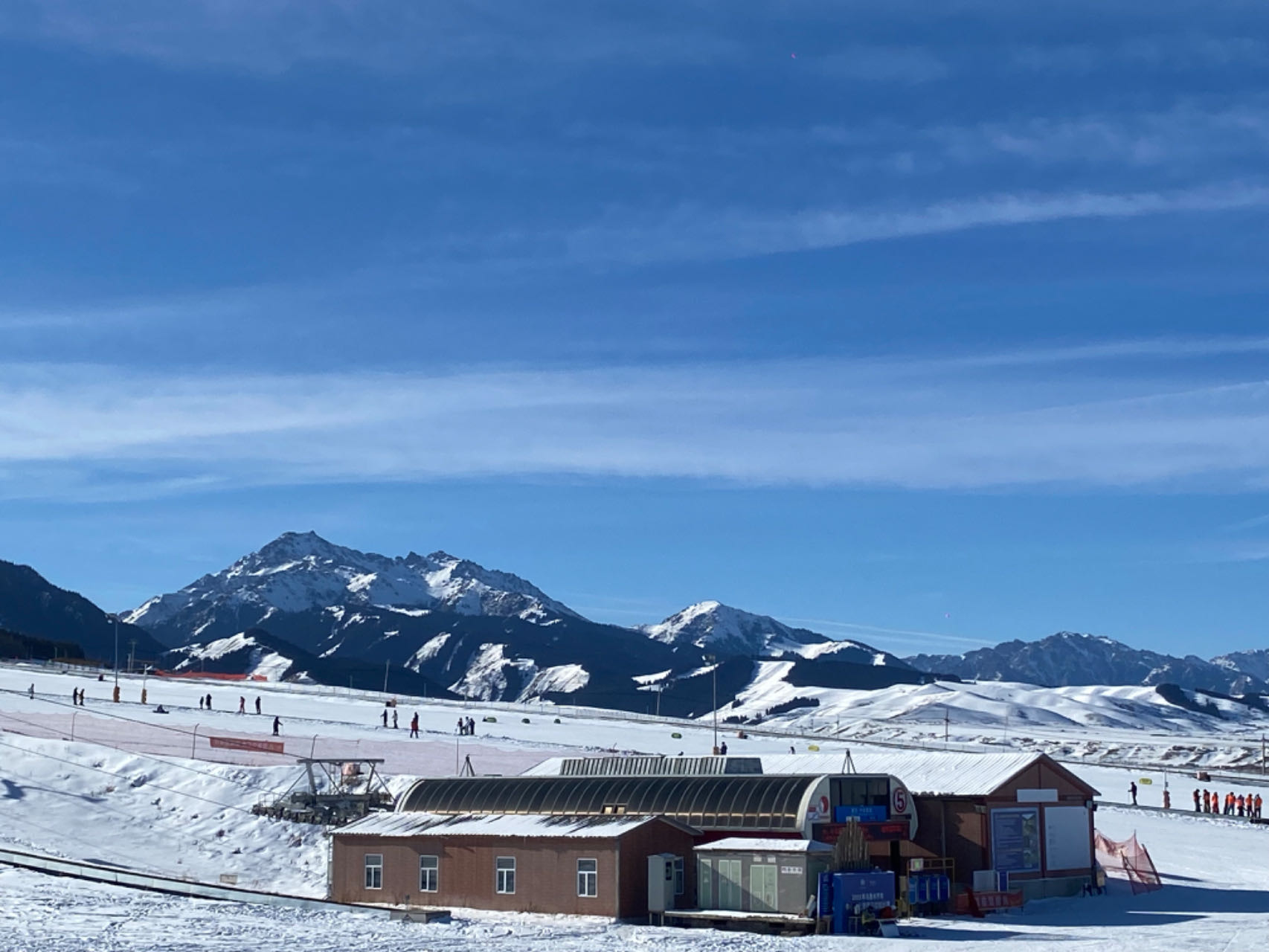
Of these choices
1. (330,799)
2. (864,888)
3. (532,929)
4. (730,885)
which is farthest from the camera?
(330,799)

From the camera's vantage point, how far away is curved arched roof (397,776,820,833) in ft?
139

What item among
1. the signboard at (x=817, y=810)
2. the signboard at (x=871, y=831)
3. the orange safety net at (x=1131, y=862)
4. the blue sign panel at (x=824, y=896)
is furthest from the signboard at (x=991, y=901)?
the blue sign panel at (x=824, y=896)

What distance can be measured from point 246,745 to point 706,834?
28.2 m

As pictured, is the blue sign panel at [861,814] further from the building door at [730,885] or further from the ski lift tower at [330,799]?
the ski lift tower at [330,799]

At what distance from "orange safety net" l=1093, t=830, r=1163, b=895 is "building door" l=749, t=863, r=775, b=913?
13683 mm

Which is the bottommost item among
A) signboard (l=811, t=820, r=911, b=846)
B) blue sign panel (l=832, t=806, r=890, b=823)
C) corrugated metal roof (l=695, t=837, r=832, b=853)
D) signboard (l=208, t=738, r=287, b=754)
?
corrugated metal roof (l=695, t=837, r=832, b=853)

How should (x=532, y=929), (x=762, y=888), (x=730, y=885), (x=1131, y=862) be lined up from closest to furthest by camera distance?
(x=532, y=929) → (x=762, y=888) → (x=730, y=885) → (x=1131, y=862)

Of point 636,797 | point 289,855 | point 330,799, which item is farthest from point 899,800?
point 330,799

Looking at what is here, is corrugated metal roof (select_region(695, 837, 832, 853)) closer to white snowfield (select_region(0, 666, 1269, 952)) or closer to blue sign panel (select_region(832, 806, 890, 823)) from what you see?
blue sign panel (select_region(832, 806, 890, 823))

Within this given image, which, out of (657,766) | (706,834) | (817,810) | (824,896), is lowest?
(824,896)

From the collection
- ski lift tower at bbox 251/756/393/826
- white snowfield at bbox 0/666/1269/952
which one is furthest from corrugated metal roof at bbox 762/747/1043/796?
ski lift tower at bbox 251/756/393/826

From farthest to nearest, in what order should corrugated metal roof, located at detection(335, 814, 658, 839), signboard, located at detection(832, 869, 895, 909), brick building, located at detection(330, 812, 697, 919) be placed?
1. corrugated metal roof, located at detection(335, 814, 658, 839)
2. brick building, located at detection(330, 812, 697, 919)
3. signboard, located at detection(832, 869, 895, 909)

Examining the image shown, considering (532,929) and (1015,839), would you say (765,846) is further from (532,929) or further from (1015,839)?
(1015,839)

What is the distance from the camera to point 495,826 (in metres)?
43.3
